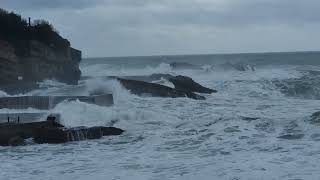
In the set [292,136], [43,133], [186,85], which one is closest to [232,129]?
[292,136]

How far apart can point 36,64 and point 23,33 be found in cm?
197

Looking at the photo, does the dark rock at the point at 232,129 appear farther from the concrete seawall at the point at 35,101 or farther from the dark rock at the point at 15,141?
the concrete seawall at the point at 35,101

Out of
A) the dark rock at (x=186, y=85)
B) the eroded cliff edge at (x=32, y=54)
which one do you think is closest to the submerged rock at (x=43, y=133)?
the eroded cliff edge at (x=32, y=54)

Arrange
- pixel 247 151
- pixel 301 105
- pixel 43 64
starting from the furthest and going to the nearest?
pixel 43 64 < pixel 301 105 < pixel 247 151

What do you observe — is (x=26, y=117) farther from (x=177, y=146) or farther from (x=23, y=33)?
(x=23, y=33)

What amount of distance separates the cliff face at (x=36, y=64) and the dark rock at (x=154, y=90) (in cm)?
543

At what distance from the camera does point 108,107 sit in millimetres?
22688

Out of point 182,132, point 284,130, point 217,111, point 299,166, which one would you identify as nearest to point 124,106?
point 217,111

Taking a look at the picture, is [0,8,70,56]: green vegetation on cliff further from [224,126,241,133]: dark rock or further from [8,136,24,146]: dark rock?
[224,126,241,133]: dark rock

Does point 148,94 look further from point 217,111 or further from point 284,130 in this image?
point 284,130

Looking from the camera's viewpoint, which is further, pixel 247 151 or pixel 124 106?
pixel 124 106

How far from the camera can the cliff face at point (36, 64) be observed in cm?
2934

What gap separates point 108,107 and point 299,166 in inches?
438

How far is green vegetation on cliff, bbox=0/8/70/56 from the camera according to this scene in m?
31.4
